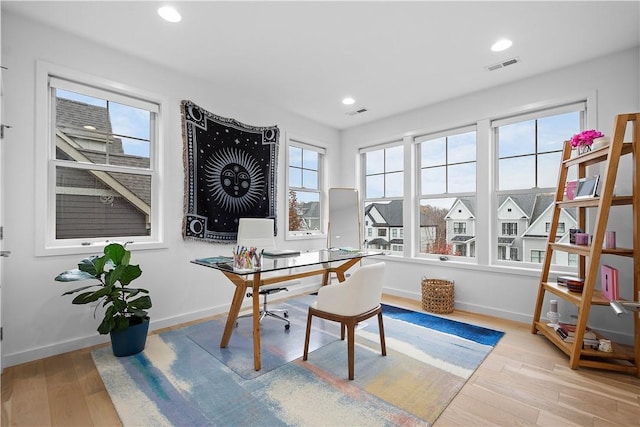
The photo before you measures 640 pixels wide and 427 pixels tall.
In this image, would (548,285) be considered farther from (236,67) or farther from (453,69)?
(236,67)

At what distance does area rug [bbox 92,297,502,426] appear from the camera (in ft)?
5.52

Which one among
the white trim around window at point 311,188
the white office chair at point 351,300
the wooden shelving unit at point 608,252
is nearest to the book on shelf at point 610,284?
the wooden shelving unit at point 608,252

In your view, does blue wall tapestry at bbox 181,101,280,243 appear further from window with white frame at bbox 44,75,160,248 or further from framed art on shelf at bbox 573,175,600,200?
framed art on shelf at bbox 573,175,600,200

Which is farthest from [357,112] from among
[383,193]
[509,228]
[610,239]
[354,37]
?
[610,239]

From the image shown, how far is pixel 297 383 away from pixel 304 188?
2967mm

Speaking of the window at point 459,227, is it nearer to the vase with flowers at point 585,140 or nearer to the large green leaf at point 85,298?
the vase with flowers at point 585,140

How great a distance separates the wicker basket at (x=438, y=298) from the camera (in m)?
3.47

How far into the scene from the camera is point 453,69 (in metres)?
2.99

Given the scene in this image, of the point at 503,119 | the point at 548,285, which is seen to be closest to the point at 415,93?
the point at 503,119

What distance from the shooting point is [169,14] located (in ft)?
7.22

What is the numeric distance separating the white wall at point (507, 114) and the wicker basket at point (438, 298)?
0.22 m

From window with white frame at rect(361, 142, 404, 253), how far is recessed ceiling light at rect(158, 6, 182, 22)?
3095mm

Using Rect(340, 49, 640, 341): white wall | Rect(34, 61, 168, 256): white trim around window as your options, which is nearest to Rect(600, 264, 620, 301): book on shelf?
Rect(340, 49, 640, 341): white wall

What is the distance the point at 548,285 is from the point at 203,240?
3.42 m
